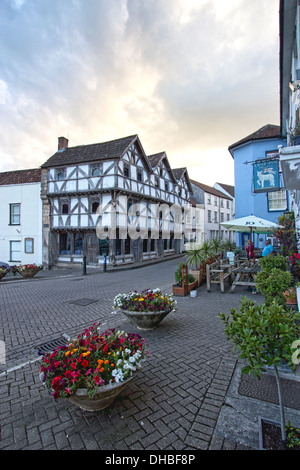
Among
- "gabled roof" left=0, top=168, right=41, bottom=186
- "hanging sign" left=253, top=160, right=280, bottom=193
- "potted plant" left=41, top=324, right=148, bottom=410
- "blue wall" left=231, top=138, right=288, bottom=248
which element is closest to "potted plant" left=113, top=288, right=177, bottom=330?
"potted plant" left=41, top=324, right=148, bottom=410

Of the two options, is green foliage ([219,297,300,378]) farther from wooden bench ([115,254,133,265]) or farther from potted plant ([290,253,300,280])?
wooden bench ([115,254,133,265])

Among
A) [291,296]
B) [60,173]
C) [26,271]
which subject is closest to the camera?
[291,296]

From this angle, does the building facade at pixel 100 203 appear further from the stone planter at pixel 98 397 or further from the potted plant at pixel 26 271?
the stone planter at pixel 98 397

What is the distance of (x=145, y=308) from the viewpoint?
5258 millimetres

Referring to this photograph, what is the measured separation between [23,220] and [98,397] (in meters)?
22.7

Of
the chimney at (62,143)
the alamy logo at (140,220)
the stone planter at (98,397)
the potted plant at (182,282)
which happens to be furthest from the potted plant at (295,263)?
the chimney at (62,143)

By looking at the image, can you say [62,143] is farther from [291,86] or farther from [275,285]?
[275,285]

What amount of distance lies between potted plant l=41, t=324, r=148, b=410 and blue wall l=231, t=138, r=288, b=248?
1661 centimetres

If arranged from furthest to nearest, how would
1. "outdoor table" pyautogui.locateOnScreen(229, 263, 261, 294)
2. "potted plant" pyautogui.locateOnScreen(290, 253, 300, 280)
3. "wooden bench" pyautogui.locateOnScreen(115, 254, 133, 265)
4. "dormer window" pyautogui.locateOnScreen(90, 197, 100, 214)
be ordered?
1. "wooden bench" pyautogui.locateOnScreen(115, 254, 133, 265)
2. "dormer window" pyautogui.locateOnScreen(90, 197, 100, 214)
3. "outdoor table" pyautogui.locateOnScreen(229, 263, 261, 294)
4. "potted plant" pyautogui.locateOnScreen(290, 253, 300, 280)

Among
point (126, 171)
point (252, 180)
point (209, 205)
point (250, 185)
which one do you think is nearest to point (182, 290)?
point (252, 180)

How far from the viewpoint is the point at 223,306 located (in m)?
7.29

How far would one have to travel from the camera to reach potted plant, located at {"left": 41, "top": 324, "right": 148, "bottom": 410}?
100 inches

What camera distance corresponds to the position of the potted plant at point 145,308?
520cm
